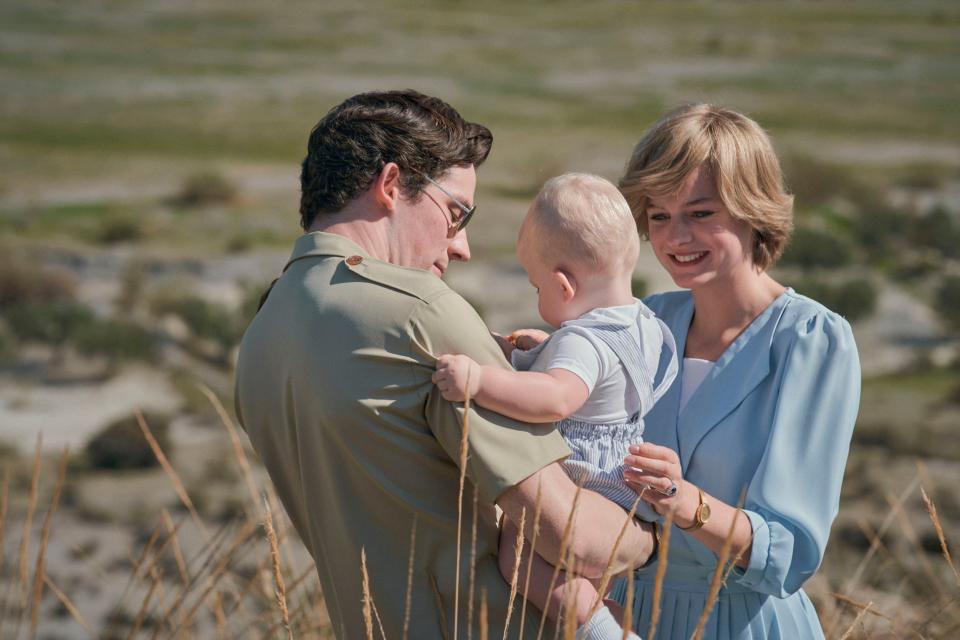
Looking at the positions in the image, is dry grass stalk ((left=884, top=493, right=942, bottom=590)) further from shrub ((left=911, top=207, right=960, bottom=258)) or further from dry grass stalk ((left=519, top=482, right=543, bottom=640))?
shrub ((left=911, top=207, right=960, bottom=258))

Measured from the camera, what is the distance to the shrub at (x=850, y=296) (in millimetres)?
26612

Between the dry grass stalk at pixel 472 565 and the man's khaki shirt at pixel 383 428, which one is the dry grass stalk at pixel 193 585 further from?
the dry grass stalk at pixel 472 565

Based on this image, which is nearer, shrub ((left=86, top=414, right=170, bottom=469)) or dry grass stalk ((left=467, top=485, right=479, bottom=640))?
dry grass stalk ((left=467, top=485, right=479, bottom=640))

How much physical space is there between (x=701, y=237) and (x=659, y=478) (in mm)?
816

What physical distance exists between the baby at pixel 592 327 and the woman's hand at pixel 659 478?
2.5 inches

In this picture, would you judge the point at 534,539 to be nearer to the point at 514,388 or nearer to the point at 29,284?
the point at 514,388

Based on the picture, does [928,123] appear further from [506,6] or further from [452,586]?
Result: [452,586]

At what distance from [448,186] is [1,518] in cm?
154

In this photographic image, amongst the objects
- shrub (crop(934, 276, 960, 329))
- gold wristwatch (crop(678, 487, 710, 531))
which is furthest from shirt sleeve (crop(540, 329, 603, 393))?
shrub (crop(934, 276, 960, 329))

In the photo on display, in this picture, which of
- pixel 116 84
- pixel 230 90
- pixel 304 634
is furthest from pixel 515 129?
pixel 304 634

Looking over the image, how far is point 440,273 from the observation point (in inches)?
101

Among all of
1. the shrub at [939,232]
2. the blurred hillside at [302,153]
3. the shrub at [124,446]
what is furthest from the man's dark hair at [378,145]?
the shrub at [939,232]

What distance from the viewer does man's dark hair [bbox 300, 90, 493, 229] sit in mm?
2279

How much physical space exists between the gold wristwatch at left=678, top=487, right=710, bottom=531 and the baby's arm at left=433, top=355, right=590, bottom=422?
37cm
